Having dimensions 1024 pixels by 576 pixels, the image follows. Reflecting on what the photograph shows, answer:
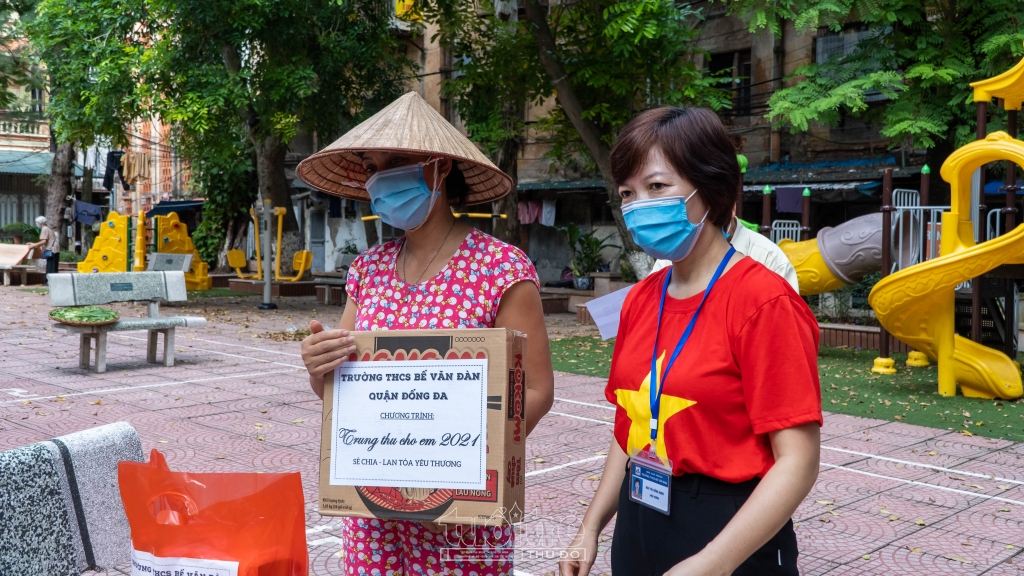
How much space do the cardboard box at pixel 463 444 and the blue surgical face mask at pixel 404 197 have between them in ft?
1.55

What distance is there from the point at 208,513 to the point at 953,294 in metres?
8.85

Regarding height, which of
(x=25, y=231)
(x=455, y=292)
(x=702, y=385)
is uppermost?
(x=25, y=231)

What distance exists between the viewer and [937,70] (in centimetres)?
1403

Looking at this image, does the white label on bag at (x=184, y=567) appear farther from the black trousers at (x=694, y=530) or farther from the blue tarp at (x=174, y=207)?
the blue tarp at (x=174, y=207)

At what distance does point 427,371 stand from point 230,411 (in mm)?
6406

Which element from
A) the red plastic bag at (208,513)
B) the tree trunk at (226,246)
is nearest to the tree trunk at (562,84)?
the red plastic bag at (208,513)

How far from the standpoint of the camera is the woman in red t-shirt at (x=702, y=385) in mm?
1807

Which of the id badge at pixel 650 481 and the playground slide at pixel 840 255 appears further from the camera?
the playground slide at pixel 840 255

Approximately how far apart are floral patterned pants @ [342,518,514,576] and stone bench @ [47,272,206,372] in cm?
861

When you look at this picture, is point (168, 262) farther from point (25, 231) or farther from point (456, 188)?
point (456, 188)

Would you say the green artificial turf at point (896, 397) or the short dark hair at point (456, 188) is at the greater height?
the short dark hair at point (456, 188)

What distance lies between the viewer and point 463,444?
83.4 inches

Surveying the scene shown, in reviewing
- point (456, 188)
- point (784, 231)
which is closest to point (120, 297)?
point (456, 188)

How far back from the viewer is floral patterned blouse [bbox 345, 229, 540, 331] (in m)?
2.46
